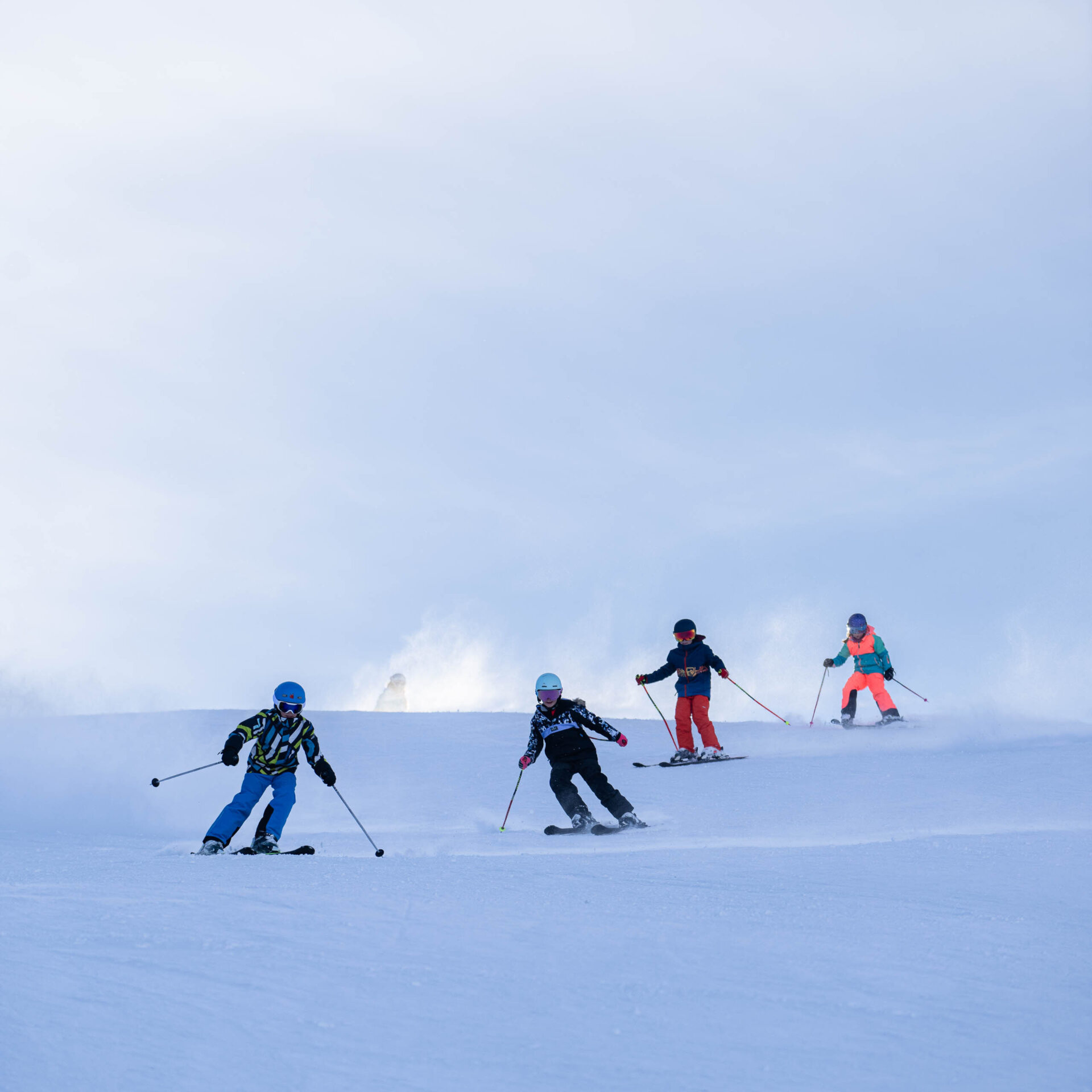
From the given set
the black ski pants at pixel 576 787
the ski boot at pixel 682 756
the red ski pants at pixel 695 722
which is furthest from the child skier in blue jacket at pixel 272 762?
the red ski pants at pixel 695 722

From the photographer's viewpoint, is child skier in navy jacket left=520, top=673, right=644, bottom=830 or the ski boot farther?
the ski boot

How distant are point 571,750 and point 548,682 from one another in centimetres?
64

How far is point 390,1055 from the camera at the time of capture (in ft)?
9.32

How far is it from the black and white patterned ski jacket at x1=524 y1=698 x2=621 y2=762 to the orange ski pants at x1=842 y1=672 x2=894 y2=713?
283 inches

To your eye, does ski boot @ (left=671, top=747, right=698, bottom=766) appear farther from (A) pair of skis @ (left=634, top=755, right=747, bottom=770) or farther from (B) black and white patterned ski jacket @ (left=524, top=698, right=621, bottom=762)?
(B) black and white patterned ski jacket @ (left=524, top=698, right=621, bottom=762)

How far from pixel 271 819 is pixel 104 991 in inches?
175

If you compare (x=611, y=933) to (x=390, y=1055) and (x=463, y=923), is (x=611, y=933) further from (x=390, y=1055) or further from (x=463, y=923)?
(x=390, y=1055)

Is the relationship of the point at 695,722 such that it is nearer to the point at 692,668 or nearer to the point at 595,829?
the point at 692,668

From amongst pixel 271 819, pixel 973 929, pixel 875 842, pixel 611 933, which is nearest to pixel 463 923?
pixel 611 933

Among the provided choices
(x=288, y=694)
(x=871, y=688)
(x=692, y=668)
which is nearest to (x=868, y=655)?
(x=871, y=688)

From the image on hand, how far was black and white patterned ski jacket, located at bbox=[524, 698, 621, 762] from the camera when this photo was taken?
28.8 feet

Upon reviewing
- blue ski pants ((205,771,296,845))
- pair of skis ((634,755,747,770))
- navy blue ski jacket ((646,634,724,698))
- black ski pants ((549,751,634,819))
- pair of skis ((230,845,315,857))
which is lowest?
pair of skis ((230,845,315,857))

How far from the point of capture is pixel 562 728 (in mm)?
8875

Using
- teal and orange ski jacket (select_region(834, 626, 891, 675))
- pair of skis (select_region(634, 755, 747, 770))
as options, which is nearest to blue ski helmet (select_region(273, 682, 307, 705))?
pair of skis (select_region(634, 755, 747, 770))
